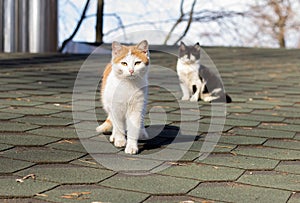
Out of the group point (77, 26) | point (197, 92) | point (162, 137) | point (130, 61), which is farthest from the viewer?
point (77, 26)

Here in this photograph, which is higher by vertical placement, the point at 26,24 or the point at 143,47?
the point at 143,47

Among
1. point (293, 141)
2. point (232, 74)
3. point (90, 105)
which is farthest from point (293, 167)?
point (232, 74)

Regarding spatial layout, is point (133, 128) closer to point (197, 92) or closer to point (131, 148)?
point (131, 148)

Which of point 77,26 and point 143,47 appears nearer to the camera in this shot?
point 143,47

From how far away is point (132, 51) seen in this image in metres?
2.85

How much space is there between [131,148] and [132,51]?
518 mm

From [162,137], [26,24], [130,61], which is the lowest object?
[162,137]

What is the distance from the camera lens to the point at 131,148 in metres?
2.83

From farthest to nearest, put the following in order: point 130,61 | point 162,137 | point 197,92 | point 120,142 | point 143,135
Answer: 1. point 197,92
2. point 162,137
3. point 143,135
4. point 120,142
5. point 130,61

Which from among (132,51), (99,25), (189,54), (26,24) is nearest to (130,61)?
(132,51)

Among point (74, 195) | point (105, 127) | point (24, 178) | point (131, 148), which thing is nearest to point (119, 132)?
point (131, 148)

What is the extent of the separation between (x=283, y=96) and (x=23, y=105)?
2669mm

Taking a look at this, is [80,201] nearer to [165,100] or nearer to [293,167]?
[293,167]

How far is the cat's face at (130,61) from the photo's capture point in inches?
110
